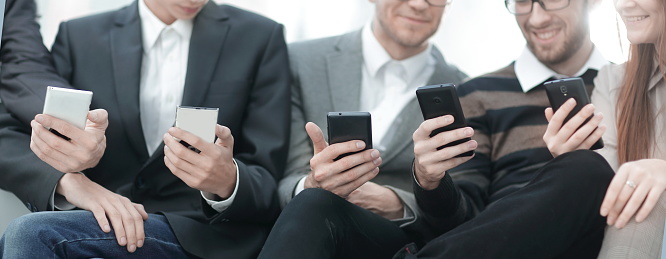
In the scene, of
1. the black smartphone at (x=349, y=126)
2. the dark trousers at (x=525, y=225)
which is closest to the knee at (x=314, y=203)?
the dark trousers at (x=525, y=225)

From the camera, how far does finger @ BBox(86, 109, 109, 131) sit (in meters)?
1.77

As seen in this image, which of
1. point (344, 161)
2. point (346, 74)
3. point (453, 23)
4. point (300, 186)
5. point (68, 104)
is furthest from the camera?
point (453, 23)

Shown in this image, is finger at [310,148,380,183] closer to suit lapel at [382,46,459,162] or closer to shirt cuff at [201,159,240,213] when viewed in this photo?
shirt cuff at [201,159,240,213]

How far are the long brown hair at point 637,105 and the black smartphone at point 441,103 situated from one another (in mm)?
381

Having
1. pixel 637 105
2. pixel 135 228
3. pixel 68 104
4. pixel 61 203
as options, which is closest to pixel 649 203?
pixel 637 105

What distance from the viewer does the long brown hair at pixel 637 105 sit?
1.80 m

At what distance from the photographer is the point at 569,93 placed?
1702 millimetres

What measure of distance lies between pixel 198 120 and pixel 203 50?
0.41 m

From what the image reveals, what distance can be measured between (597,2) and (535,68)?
28cm

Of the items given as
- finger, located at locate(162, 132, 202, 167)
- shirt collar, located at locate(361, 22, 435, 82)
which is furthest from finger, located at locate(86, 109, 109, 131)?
shirt collar, located at locate(361, 22, 435, 82)

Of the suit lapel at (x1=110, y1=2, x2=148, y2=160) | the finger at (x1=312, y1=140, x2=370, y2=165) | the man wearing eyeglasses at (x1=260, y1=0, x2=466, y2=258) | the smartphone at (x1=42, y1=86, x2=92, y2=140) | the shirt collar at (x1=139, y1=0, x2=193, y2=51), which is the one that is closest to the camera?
the smartphone at (x1=42, y1=86, x2=92, y2=140)

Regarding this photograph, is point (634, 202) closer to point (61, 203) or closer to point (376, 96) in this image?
point (376, 96)

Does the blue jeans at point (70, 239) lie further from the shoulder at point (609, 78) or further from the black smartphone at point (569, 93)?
the shoulder at point (609, 78)

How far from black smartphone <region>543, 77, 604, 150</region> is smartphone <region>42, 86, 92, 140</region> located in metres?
0.92
